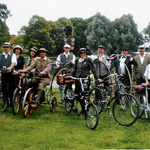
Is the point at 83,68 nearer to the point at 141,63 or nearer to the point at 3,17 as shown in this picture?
the point at 141,63

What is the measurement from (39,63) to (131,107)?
2.94 meters

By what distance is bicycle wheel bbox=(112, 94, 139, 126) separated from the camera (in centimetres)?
613

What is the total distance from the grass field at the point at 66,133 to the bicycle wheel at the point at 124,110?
0.59 feet

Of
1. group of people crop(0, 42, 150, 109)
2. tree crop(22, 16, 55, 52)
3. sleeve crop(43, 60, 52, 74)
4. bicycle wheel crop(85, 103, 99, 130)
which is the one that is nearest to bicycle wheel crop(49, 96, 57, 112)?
group of people crop(0, 42, 150, 109)

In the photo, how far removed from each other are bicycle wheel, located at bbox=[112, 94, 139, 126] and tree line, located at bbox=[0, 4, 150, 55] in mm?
38918

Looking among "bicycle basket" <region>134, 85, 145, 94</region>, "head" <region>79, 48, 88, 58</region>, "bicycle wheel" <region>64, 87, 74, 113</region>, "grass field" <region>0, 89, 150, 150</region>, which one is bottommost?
"grass field" <region>0, 89, 150, 150</region>

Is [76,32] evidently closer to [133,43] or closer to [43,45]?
[43,45]

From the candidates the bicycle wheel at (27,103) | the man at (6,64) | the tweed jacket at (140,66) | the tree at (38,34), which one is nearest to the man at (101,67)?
the tweed jacket at (140,66)

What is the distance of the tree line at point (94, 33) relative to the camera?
160 feet

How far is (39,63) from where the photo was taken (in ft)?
24.4

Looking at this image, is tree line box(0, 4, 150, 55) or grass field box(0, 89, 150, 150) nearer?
grass field box(0, 89, 150, 150)

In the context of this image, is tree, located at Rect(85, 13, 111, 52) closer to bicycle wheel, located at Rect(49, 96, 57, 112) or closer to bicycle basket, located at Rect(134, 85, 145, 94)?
bicycle wheel, located at Rect(49, 96, 57, 112)

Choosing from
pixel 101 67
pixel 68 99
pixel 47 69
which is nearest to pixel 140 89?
pixel 101 67

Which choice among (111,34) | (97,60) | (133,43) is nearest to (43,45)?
(111,34)
